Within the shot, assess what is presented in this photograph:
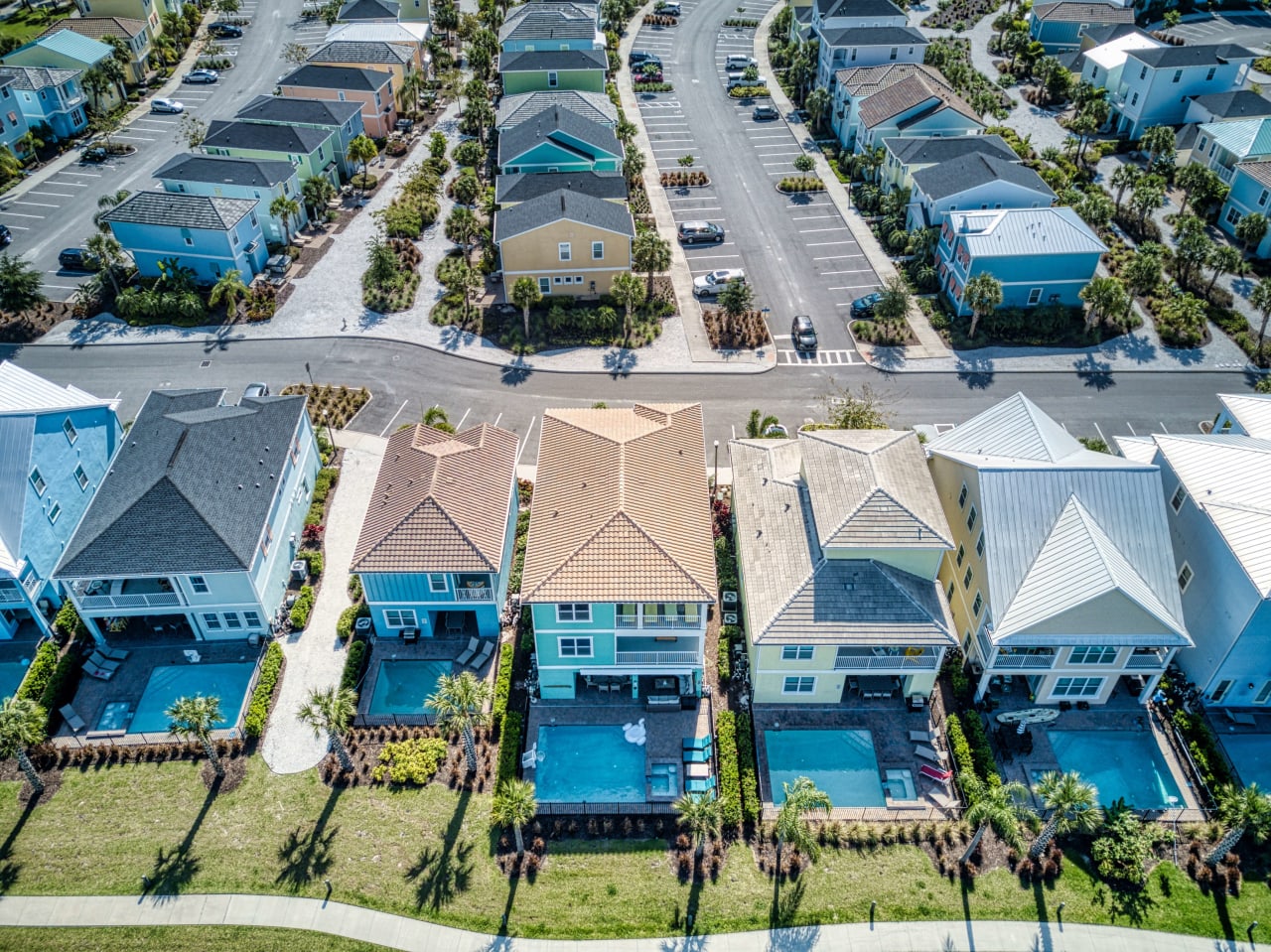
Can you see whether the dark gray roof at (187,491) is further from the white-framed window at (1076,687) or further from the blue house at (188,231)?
the white-framed window at (1076,687)

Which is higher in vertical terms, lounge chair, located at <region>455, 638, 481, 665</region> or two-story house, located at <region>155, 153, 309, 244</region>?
two-story house, located at <region>155, 153, 309, 244</region>

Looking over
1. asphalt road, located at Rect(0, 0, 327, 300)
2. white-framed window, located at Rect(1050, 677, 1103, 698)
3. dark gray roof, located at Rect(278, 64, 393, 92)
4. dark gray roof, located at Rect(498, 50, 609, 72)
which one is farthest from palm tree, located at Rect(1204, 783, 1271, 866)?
dark gray roof, located at Rect(278, 64, 393, 92)

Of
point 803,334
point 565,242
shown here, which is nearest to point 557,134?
point 565,242

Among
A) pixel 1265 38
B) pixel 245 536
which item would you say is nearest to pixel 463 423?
pixel 245 536

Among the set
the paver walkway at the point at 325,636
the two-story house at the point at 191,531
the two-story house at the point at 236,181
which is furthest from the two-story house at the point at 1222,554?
the two-story house at the point at 236,181

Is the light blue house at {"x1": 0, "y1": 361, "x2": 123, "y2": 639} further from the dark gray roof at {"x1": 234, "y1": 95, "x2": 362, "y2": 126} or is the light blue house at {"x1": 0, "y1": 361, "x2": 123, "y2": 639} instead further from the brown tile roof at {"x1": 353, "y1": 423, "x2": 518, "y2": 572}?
the dark gray roof at {"x1": 234, "y1": 95, "x2": 362, "y2": 126}

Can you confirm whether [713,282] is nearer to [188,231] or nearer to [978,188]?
[978,188]
